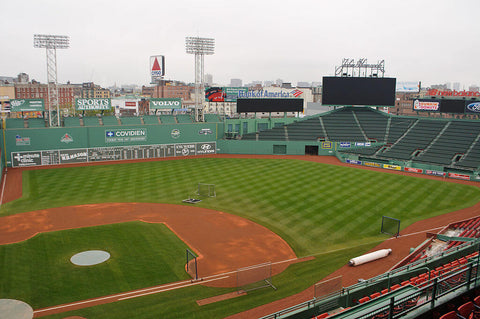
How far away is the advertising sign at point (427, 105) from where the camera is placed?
53.0m

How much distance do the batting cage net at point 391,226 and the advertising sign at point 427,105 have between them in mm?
34158

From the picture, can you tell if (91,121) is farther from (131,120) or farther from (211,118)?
(211,118)

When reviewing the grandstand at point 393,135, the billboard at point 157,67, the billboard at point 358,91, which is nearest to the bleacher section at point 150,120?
the billboard at point 157,67

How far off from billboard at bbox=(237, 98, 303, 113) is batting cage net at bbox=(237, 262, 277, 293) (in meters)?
43.6

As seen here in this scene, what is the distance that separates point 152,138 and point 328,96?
29.9m

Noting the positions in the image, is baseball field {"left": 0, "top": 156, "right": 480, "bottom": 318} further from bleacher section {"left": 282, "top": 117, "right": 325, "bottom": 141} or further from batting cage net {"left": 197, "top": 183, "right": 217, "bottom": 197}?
bleacher section {"left": 282, "top": 117, "right": 325, "bottom": 141}

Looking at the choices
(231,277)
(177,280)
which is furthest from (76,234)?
(231,277)

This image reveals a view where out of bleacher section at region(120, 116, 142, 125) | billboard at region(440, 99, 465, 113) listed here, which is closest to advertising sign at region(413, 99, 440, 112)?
billboard at region(440, 99, 465, 113)

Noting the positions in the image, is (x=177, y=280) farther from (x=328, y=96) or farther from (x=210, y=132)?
(x=328, y=96)

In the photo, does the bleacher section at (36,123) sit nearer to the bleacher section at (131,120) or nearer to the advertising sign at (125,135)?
the advertising sign at (125,135)

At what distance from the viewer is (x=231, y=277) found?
18.6m

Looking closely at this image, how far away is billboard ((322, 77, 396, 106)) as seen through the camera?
60062 mm

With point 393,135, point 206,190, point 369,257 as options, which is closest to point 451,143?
point 393,135

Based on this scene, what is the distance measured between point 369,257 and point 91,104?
42.7 metres
